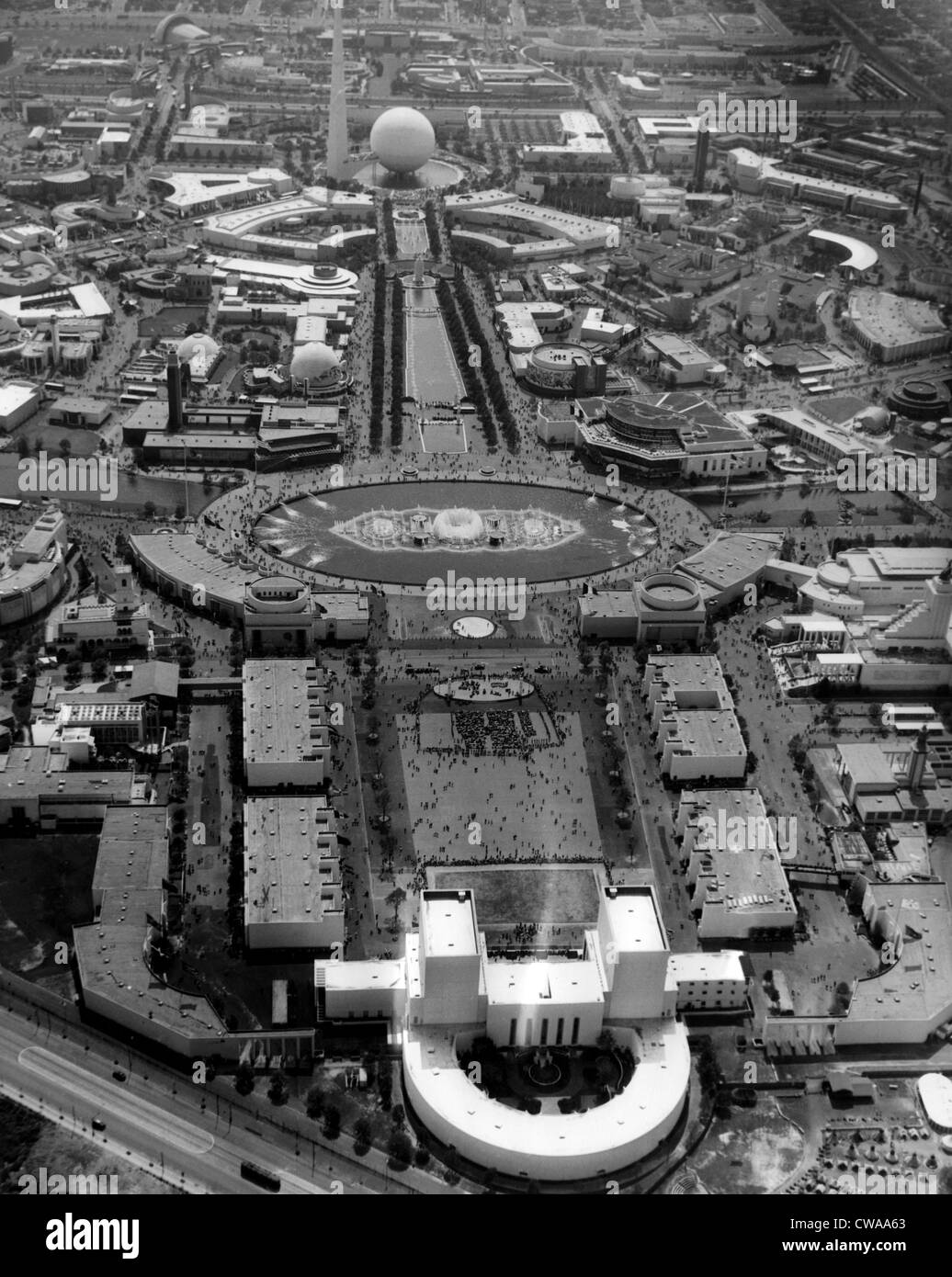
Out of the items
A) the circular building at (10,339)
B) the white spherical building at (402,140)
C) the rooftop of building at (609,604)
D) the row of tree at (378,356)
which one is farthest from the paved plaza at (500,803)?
the white spherical building at (402,140)

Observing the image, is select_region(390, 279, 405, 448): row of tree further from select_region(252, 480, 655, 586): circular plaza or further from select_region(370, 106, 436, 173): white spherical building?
select_region(370, 106, 436, 173): white spherical building

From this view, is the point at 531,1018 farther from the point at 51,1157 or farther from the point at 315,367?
the point at 315,367

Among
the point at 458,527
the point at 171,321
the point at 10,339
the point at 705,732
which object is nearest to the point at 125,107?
the point at 171,321

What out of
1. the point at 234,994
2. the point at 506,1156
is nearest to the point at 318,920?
the point at 234,994

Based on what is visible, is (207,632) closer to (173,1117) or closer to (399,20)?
(173,1117)

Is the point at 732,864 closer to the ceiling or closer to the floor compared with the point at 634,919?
closer to the floor
